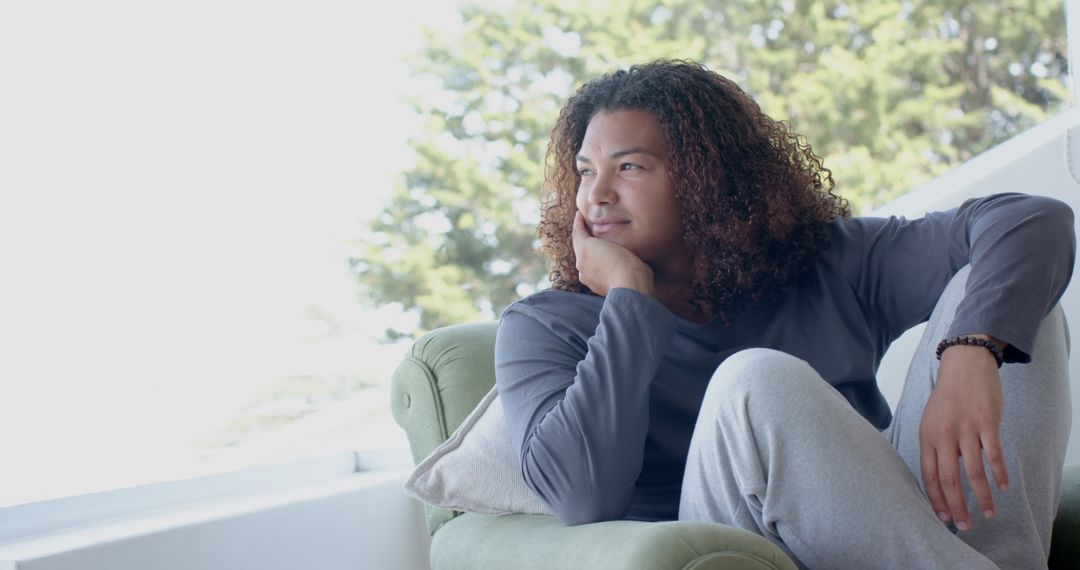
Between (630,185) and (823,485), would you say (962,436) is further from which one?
(630,185)

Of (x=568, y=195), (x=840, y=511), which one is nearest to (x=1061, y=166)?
(x=568, y=195)

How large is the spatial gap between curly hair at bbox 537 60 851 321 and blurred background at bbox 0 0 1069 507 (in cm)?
471

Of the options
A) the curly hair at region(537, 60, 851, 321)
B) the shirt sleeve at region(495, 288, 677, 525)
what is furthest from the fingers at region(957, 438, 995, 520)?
the curly hair at region(537, 60, 851, 321)

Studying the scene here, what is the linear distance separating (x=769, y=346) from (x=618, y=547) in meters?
0.64

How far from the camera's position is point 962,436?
3.84 ft

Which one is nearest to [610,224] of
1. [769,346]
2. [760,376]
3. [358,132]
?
[769,346]

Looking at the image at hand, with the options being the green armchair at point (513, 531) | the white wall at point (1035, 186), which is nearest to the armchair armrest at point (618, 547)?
the green armchair at point (513, 531)

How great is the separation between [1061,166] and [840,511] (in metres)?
1.61

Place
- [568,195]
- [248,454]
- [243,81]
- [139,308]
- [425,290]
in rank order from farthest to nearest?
[425,290]
[243,81]
[139,308]
[248,454]
[568,195]

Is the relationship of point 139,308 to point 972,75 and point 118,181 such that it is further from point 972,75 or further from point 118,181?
point 972,75

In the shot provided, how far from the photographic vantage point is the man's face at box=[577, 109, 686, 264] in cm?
164

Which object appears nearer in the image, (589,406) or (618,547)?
(618,547)

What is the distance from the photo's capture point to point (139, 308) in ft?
21.9

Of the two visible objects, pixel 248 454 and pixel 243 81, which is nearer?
pixel 248 454
